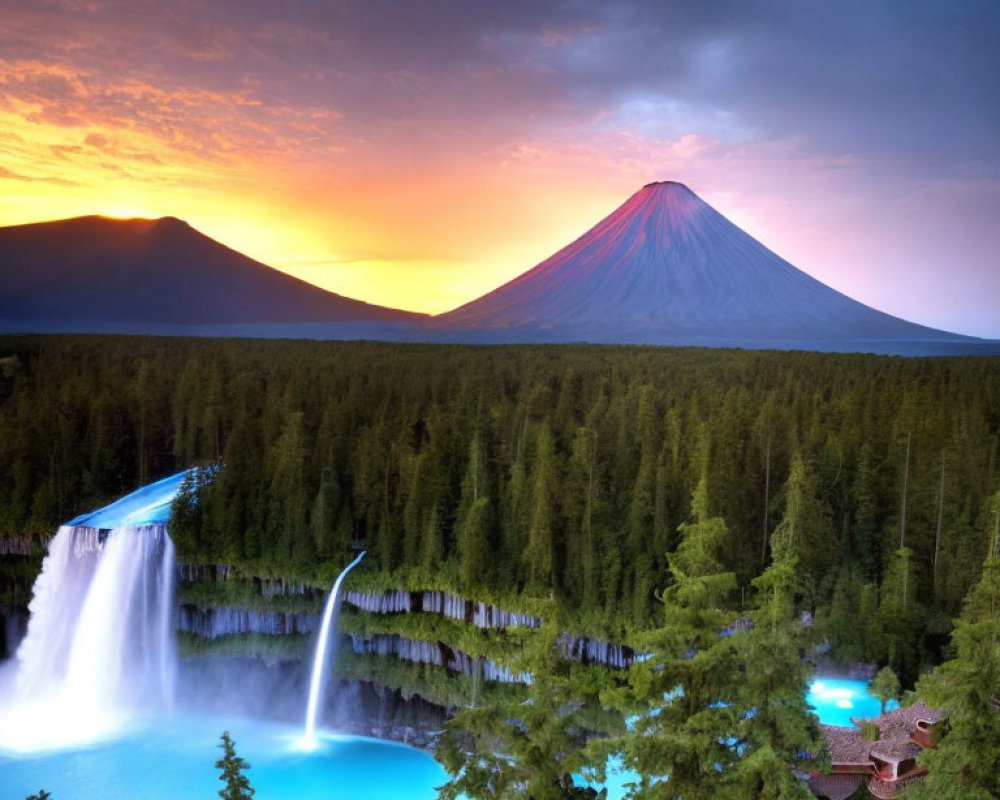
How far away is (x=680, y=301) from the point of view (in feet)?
456

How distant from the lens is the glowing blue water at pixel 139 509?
41688mm

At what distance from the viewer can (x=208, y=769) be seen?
2959cm

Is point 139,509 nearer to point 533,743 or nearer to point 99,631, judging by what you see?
point 99,631

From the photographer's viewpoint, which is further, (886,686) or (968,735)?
(886,686)

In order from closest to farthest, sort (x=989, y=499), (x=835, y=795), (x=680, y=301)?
1. (x=835, y=795)
2. (x=989, y=499)
3. (x=680, y=301)

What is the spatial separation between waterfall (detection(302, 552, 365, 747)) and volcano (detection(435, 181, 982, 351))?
91273 millimetres

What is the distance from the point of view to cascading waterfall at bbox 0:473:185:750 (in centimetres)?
3669

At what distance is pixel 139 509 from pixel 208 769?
1910cm

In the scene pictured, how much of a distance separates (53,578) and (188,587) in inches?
236

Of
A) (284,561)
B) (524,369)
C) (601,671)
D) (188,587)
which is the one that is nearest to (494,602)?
(601,671)

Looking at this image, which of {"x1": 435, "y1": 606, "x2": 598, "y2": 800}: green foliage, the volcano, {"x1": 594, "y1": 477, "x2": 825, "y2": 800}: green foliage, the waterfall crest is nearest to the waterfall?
the waterfall crest

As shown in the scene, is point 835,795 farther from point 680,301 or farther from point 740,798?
point 680,301

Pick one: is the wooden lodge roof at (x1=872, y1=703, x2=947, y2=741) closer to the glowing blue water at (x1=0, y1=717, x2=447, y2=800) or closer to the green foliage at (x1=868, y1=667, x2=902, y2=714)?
the green foliage at (x1=868, y1=667, x2=902, y2=714)

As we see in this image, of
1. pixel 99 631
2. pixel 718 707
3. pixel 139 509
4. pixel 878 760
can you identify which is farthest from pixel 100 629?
pixel 718 707
